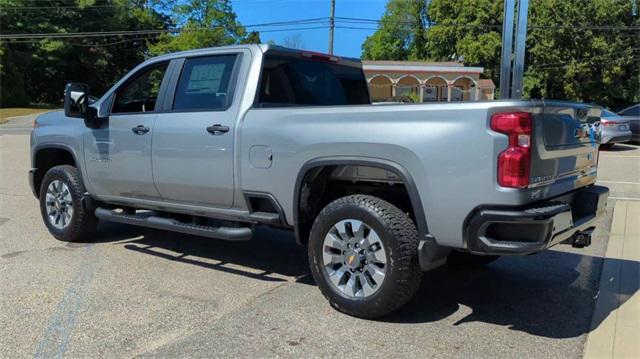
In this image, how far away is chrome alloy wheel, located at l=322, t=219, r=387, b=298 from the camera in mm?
4105

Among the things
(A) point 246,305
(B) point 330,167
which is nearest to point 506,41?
(B) point 330,167

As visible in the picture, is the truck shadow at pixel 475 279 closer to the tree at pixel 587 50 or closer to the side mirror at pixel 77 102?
the side mirror at pixel 77 102

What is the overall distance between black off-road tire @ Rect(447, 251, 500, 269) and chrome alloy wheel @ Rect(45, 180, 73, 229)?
4142 millimetres

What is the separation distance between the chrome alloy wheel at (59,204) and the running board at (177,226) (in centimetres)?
58

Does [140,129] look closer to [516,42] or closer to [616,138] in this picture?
[516,42]

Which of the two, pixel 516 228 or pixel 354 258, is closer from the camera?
pixel 516 228

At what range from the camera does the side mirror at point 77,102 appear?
590 cm

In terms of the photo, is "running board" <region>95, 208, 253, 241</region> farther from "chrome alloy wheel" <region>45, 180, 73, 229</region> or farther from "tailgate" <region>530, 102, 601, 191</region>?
"tailgate" <region>530, 102, 601, 191</region>

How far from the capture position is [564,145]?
13.3 feet

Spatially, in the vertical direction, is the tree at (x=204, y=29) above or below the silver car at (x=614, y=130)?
above

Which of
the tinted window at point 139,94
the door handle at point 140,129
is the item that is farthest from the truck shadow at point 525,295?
the tinted window at point 139,94

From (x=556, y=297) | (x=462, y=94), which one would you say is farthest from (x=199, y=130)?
(x=462, y=94)

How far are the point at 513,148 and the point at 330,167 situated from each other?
1.44 meters

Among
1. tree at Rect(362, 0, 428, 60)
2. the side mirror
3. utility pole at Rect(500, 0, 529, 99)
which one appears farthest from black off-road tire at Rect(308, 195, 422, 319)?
tree at Rect(362, 0, 428, 60)
